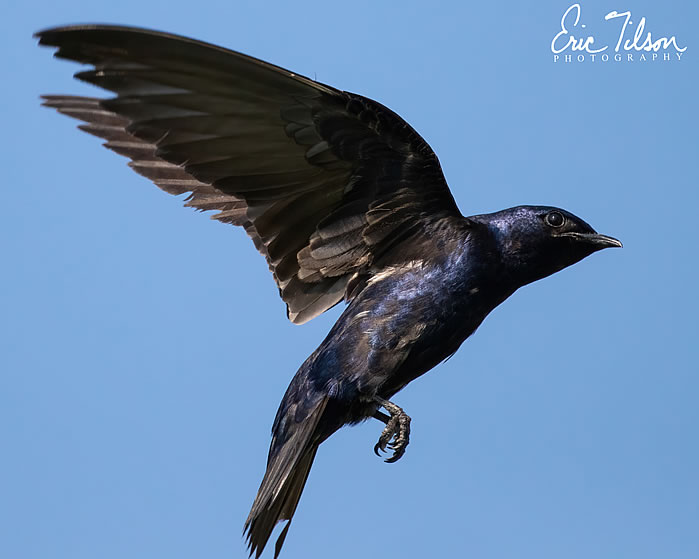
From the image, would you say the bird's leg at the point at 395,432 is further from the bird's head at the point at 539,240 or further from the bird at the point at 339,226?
the bird's head at the point at 539,240

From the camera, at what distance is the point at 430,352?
1687 millimetres

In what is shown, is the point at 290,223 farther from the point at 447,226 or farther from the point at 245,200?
the point at 447,226

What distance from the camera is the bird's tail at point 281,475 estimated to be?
171cm

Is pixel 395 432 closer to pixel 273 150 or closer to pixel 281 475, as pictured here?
pixel 281 475

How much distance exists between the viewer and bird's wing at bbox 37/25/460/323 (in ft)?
5.08

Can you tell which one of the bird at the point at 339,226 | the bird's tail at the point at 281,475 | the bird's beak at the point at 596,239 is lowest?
the bird's tail at the point at 281,475

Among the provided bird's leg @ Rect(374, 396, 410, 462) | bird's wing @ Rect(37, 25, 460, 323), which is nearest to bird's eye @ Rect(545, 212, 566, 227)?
bird's wing @ Rect(37, 25, 460, 323)

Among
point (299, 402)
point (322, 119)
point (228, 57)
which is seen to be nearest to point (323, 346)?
point (299, 402)

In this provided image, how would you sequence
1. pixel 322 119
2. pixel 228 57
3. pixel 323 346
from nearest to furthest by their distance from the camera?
pixel 228 57, pixel 322 119, pixel 323 346

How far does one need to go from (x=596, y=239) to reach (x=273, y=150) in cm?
49

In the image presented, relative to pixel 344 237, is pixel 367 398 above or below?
below

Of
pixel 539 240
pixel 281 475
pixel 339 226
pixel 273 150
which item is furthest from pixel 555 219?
pixel 281 475

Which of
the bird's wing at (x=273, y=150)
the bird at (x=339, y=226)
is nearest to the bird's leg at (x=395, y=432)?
the bird at (x=339, y=226)

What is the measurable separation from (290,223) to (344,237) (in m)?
0.08
